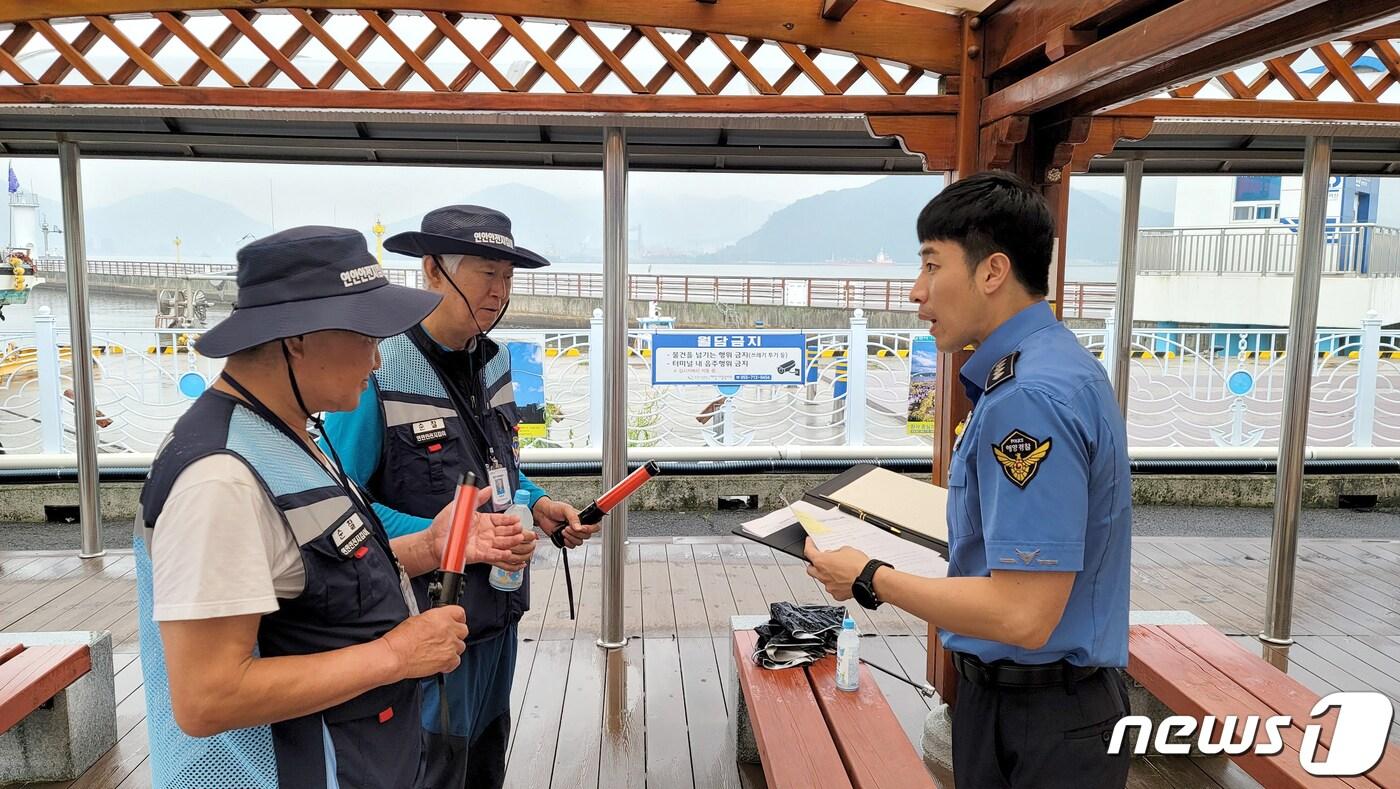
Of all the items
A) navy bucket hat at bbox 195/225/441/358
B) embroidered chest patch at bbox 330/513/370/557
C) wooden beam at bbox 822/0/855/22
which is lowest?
embroidered chest patch at bbox 330/513/370/557

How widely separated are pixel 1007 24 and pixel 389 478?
94.6 inches

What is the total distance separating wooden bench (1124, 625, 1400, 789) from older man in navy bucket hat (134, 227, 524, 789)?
2190mm

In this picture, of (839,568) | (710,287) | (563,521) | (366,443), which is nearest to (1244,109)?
(839,568)

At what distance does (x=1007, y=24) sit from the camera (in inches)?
111

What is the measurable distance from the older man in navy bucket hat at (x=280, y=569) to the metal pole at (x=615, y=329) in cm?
241

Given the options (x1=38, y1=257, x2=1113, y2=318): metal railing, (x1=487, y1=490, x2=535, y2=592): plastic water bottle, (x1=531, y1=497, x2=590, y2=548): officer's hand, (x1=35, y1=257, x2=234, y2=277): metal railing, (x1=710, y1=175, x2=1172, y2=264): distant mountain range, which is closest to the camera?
(x1=487, y1=490, x2=535, y2=592): plastic water bottle

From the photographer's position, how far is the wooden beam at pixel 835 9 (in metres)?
2.91

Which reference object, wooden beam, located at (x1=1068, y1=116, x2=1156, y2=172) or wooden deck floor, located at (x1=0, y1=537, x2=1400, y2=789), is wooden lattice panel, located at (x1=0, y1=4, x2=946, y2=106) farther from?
wooden deck floor, located at (x1=0, y1=537, x2=1400, y2=789)

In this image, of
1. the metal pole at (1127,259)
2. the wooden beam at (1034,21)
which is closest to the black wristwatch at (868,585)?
the wooden beam at (1034,21)

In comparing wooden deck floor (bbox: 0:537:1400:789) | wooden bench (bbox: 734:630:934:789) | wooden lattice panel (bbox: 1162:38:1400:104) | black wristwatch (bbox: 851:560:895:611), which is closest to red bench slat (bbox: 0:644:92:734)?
wooden deck floor (bbox: 0:537:1400:789)

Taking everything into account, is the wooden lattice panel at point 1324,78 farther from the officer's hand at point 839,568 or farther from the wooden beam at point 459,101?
the officer's hand at point 839,568

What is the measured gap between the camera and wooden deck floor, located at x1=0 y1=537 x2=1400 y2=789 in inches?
121

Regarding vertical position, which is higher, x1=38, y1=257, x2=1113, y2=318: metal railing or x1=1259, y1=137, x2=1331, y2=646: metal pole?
x1=38, y1=257, x2=1113, y2=318: metal railing

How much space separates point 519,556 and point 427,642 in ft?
1.83
